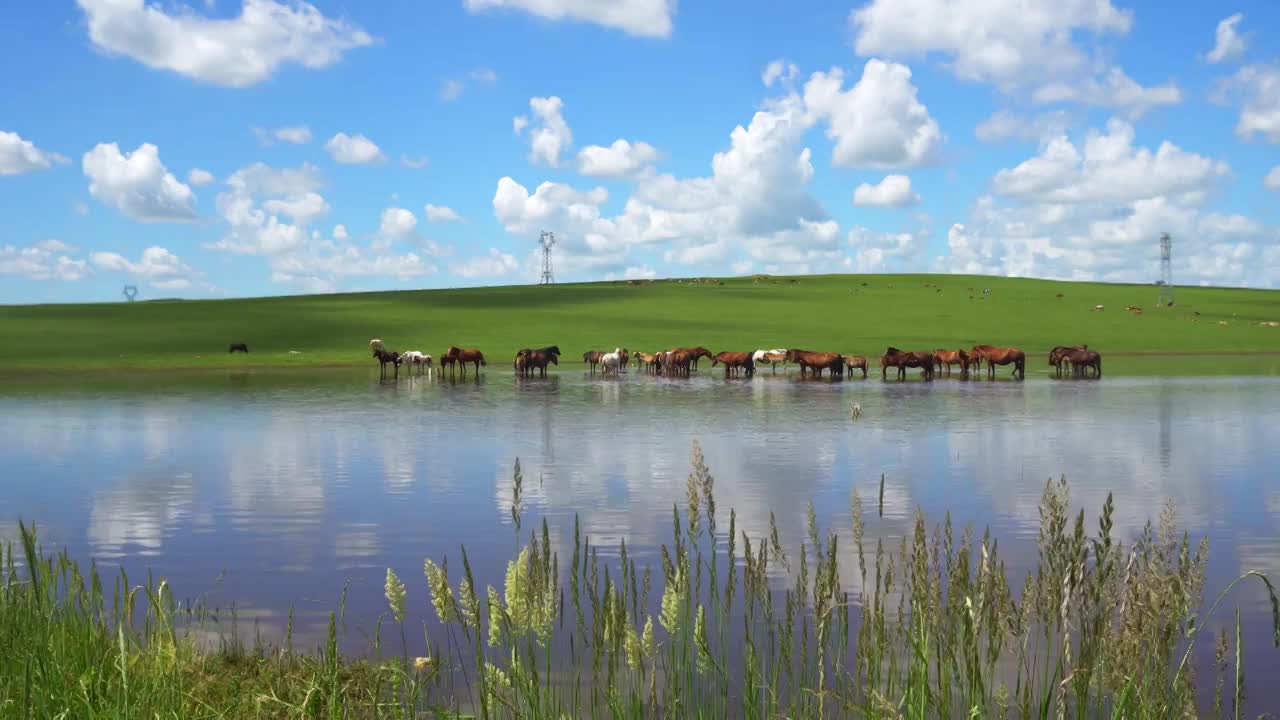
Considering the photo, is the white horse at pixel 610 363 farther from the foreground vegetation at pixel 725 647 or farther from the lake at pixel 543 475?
the foreground vegetation at pixel 725 647

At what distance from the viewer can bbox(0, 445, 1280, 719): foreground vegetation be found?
378 centimetres

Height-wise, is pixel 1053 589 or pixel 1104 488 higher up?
pixel 1053 589

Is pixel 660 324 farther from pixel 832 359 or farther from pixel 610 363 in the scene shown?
pixel 832 359

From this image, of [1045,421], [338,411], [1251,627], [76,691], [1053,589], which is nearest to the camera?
[1053,589]

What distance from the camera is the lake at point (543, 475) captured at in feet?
34.0

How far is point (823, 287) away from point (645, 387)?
8761 centimetres

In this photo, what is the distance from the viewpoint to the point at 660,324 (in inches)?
3656

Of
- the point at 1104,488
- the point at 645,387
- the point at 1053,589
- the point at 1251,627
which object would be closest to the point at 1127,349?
the point at 645,387

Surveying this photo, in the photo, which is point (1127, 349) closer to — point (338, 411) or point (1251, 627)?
point (338, 411)

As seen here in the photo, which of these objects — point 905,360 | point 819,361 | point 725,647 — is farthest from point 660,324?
point 725,647

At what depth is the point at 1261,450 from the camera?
63.5ft

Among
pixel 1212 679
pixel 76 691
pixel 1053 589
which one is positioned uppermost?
pixel 1053 589

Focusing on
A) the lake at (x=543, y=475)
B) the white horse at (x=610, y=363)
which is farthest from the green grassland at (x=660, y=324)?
the lake at (x=543, y=475)

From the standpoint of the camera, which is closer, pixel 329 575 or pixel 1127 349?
pixel 329 575
